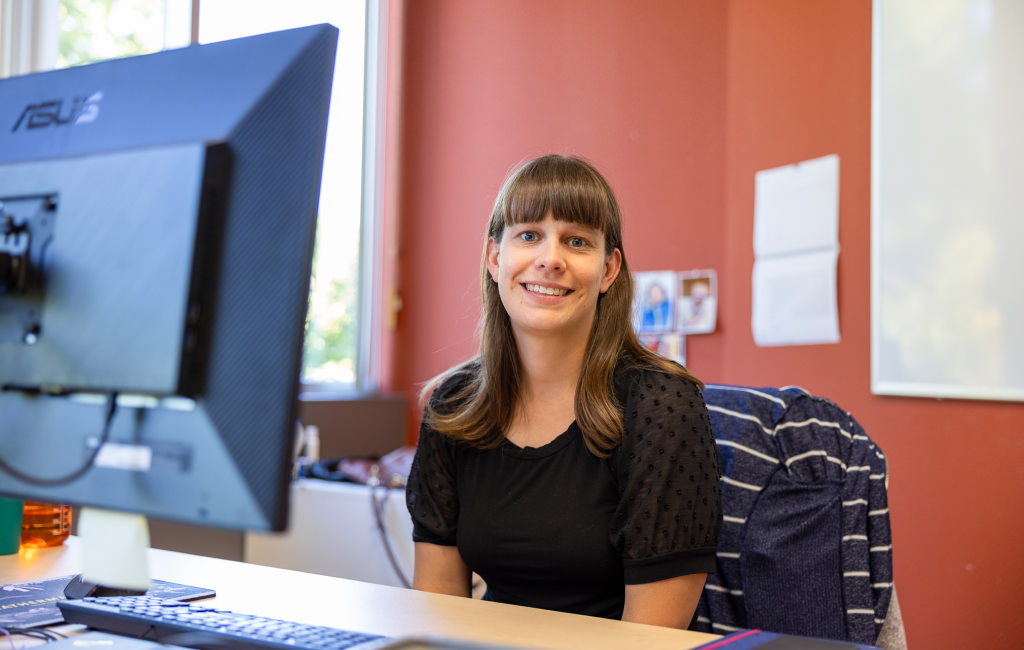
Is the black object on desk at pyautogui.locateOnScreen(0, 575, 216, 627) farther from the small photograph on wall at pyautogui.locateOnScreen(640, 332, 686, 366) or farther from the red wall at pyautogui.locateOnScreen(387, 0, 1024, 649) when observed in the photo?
the small photograph on wall at pyautogui.locateOnScreen(640, 332, 686, 366)

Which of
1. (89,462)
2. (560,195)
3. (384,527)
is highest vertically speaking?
(560,195)

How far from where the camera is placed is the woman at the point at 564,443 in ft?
4.12

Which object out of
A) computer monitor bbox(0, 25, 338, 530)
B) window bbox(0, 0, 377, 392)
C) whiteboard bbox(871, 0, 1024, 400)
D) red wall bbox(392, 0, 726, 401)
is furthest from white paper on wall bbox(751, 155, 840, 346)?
computer monitor bbox(0, 25, 338, 530)

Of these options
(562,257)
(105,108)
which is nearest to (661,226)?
(562,257)

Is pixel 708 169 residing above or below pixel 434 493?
above

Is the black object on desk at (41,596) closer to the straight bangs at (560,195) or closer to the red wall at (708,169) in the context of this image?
the straight bangs at (560,195)

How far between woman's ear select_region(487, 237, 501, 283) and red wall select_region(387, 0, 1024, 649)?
47.3 inches

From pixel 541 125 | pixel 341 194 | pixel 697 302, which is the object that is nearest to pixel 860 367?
pixel 697 302

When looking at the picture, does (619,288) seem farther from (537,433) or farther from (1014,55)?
(1014,55)

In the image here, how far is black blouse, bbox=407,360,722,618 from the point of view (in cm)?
124

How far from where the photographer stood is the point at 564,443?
1384mm

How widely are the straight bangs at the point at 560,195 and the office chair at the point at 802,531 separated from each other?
41 cm

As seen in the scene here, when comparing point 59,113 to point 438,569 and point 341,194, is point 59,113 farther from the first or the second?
point 341,194

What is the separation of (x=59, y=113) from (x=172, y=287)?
0.83 feet
